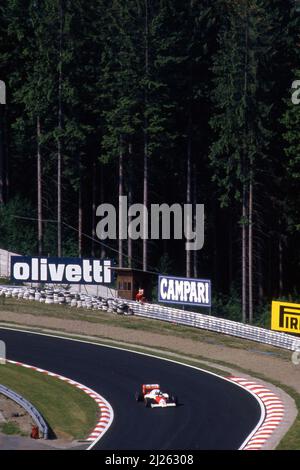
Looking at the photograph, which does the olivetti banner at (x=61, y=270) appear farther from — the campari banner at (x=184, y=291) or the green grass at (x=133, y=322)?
the campari banner at (x=184, y=291)

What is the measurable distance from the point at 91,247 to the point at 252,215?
1435cm

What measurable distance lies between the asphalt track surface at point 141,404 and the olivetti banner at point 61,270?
7.66m

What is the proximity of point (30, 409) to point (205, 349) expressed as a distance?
15.9m

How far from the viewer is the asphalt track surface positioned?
118ft

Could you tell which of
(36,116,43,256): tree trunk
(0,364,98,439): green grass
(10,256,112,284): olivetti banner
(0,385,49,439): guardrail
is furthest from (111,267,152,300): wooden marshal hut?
(0,385,49,439): guardrail

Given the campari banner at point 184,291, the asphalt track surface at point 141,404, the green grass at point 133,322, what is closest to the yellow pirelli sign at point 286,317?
the green grass at point 133,322

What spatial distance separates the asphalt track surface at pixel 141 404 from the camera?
35.8 metres

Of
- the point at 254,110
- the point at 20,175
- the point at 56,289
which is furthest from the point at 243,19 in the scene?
the point at 20,175


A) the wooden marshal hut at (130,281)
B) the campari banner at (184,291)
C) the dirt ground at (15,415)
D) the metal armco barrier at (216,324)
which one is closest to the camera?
the dirt ground at (15,415)

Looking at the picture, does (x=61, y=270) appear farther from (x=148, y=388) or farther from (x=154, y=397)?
(x=154, y=397)

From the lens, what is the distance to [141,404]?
41031 millimetres

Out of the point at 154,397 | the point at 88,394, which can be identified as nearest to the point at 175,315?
the point at 88,394

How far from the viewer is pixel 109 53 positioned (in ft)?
222

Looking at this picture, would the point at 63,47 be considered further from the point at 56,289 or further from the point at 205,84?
the point at 56,289
